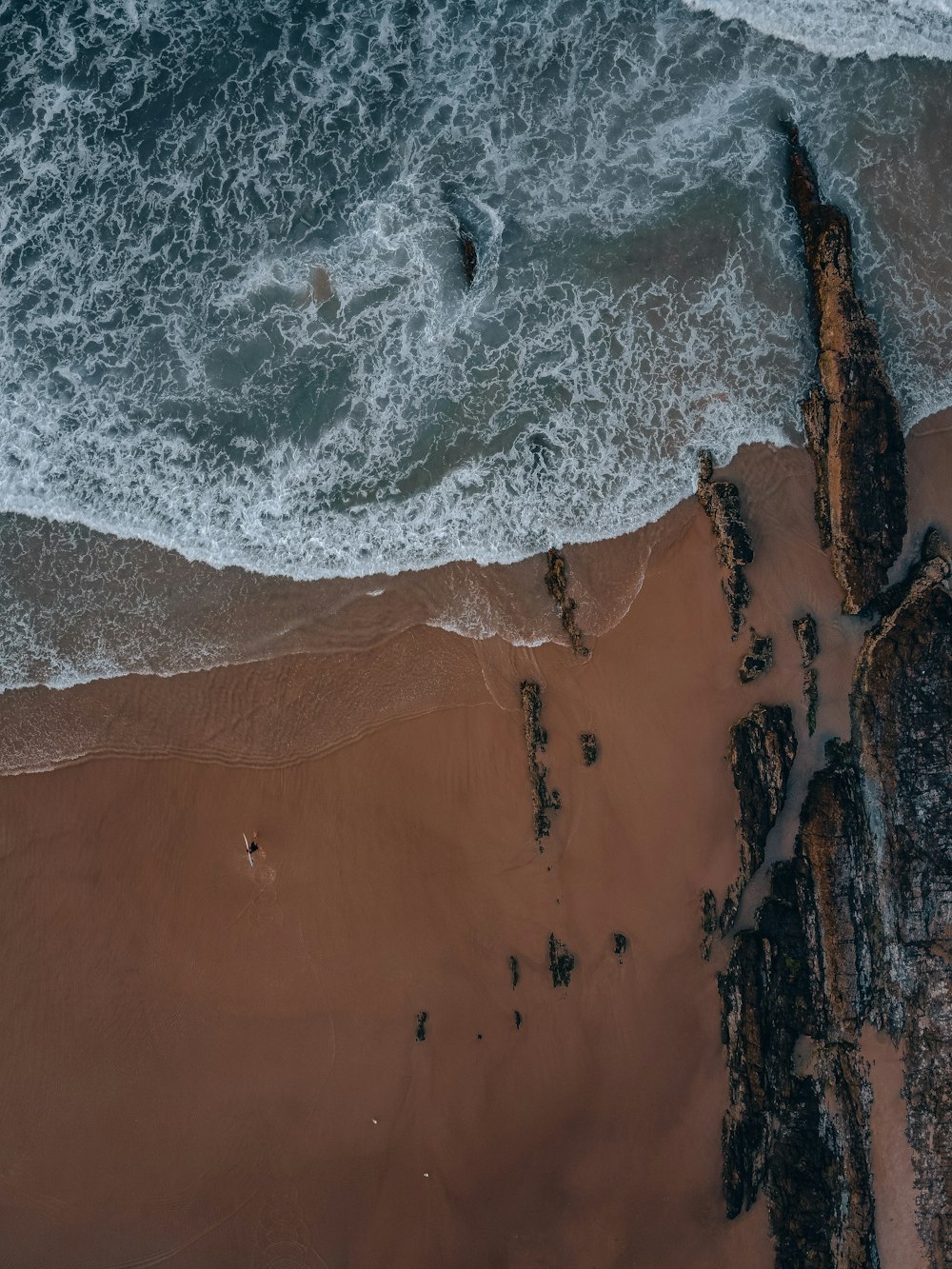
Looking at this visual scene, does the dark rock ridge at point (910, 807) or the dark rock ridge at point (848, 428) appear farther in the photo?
the dark rock ridge at point (848, 428)

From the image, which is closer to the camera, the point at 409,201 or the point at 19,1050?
the point at 19,1050

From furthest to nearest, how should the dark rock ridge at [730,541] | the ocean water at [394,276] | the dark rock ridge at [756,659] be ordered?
1. the ocean water at [394,276]
2. the dark rock ridge at [730,541]
3. the dark rock ridge at [756,659]

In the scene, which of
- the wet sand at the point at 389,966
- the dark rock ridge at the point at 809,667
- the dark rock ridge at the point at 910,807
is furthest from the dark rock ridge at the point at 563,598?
the dark rock ridge at the point at 910,807

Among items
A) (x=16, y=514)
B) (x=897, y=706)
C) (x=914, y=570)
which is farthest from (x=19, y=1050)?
(x=914, y=570)

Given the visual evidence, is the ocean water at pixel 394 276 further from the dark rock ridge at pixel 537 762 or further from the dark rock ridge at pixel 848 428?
the dark rock ridge at pixel 537 762

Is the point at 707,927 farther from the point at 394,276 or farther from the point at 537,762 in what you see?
the point at 394,276

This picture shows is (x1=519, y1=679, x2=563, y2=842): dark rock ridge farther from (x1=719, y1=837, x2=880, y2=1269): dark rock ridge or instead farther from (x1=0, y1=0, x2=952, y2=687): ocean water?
(x1=719, y1=837, x2=880, y2=1269): dark rock ridge

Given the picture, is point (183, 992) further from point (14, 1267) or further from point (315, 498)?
point (315, 498)
